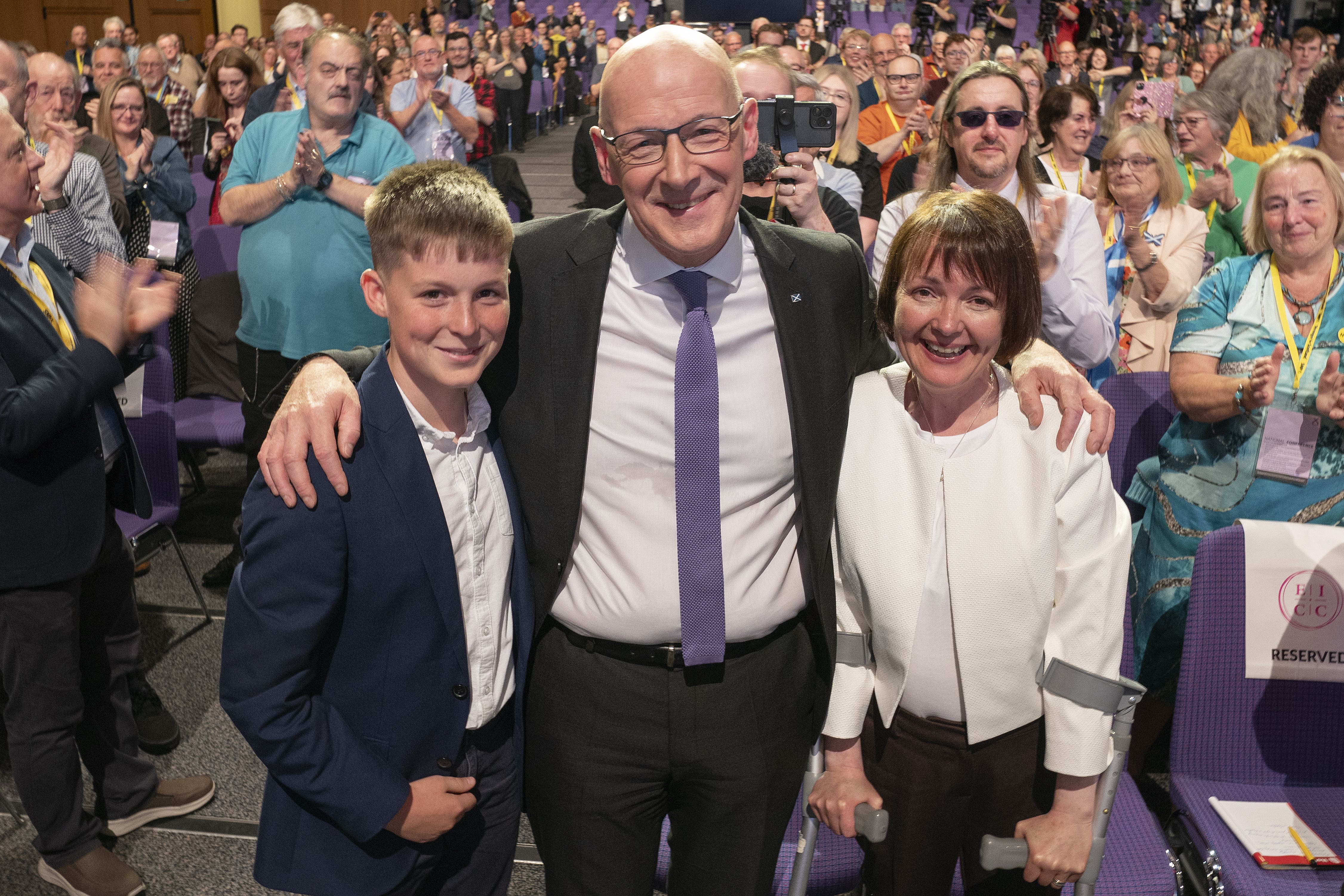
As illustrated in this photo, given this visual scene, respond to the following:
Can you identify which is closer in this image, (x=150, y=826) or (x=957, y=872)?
(x=957, y=872)

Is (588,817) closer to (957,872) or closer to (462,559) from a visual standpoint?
(462,559)

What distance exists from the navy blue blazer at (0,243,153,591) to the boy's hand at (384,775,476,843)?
106 cm

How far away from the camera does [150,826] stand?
2527 millimetres

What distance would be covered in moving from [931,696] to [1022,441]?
38 cm

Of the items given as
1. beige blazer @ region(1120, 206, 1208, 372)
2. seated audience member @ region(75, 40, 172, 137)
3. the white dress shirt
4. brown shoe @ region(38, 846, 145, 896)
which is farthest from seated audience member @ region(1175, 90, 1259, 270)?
seated audience member @ region(75, 40, 172, 137)

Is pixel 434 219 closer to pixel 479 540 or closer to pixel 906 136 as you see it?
pixel 479 540

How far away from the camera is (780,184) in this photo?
2.26 metres

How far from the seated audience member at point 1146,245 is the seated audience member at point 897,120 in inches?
50.9

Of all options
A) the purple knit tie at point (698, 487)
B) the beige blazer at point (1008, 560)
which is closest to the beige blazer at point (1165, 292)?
the beige blazer at point (1008, 560)

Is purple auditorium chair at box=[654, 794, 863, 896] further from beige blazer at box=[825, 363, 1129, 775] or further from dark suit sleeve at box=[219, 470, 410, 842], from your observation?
dark suit sleeve at box=[219, 470, 410, 842]

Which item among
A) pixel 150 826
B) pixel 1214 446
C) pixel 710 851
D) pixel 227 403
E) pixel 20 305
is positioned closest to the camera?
pixel 710 851

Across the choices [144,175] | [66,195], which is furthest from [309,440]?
[144,175]

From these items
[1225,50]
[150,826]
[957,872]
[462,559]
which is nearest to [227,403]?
[150,826]

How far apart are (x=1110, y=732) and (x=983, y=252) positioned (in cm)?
68
